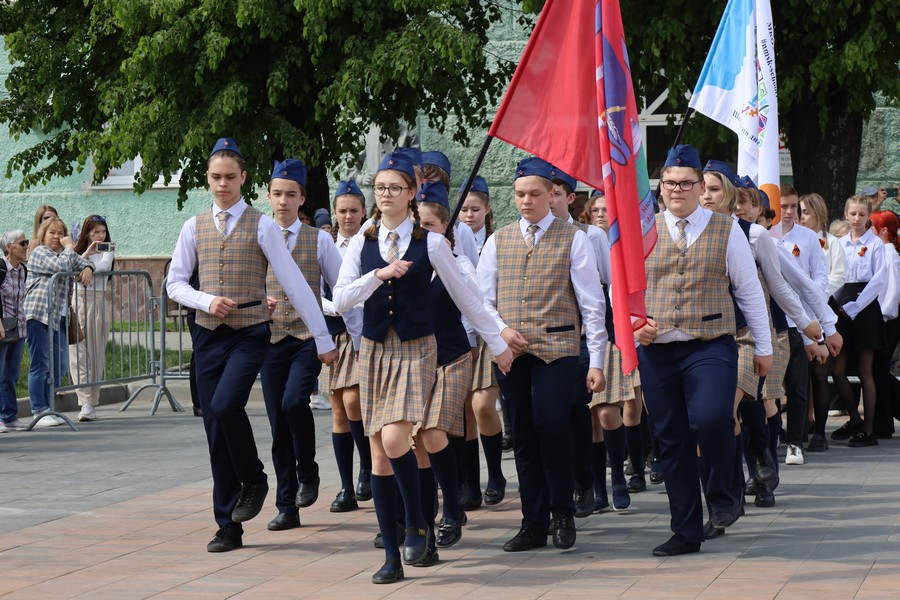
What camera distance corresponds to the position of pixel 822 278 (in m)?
10.8

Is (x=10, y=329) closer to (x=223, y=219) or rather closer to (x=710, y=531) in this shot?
(x=223, y=219)

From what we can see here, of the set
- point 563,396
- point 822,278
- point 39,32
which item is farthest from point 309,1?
point 563,396

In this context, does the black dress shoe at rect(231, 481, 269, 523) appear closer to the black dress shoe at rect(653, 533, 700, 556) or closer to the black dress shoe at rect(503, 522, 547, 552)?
the black dress shoe at rect(503, 522, 547, 552)

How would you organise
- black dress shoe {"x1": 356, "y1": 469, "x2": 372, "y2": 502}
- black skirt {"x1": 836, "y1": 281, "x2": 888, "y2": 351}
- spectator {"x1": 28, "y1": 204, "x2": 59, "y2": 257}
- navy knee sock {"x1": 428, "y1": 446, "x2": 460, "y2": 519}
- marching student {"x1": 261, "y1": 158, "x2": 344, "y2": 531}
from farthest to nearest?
spectator {"x1": 28, "y1": 204, "x2": 59, "y2": 257} → black skirt {"x1": 836, "y1": 281, "x2": 888, "y2": 351} → black dress shoe {"x1": 356, "y1": 469, "x2": 372, "y2": 502} → marching student {"x1": 261, "y1": 158, "x2": 344, "y2": 531} → navy knee sock {"x1": 428, "y1": 446, "x2": 460, "y2": 519}

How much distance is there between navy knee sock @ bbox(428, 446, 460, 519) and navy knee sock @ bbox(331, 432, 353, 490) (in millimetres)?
1435

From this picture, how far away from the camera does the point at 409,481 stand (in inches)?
271

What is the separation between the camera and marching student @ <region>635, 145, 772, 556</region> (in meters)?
7.19

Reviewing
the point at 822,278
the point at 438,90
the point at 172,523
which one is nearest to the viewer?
the point at 172,523

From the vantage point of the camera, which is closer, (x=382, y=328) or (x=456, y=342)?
(x=382, y=328)

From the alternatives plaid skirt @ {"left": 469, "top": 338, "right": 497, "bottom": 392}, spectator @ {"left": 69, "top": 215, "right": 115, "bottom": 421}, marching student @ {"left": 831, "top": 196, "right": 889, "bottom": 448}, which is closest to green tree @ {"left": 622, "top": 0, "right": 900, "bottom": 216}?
marching student @ {"left": 831, "top": 196, "right": 889, "bottom": 448}

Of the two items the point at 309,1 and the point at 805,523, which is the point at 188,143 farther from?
the point at 805,523

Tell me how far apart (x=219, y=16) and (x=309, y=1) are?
118cm

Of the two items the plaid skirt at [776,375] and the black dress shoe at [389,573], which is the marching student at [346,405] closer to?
the black dress shoe at [389,573]

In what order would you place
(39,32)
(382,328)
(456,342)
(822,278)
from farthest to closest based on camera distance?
(39,32) → (822,278) → (456,342) → (382,328)
